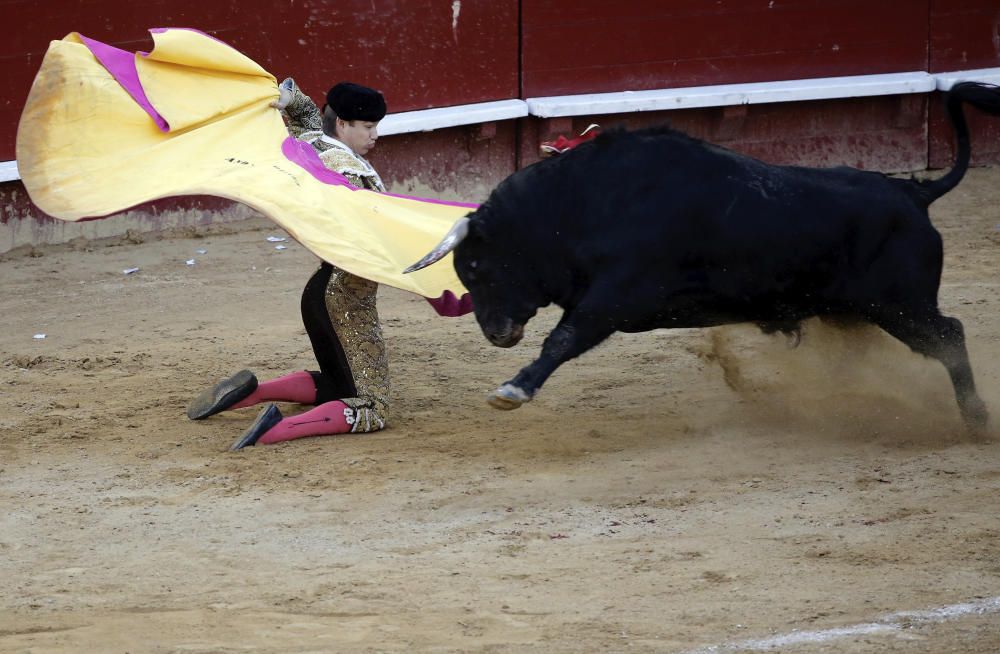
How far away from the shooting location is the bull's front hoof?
3775 mm

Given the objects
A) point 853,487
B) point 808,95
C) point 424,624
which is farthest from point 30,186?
point 808,95

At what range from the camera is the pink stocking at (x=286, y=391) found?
15.2ft

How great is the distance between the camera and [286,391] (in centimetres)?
468

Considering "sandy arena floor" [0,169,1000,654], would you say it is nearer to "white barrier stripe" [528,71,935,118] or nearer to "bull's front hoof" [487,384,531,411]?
"bull's front hoof" [487,384,531,411]

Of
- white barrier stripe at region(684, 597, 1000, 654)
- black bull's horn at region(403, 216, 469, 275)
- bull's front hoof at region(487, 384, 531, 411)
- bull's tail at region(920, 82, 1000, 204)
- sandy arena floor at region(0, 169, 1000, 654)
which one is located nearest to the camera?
white barrier stripe at region(684, 597, 1000, 654)

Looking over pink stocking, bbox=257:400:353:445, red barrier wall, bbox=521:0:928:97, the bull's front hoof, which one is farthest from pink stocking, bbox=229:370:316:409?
red barrier wall, bbox=521:0:928:97

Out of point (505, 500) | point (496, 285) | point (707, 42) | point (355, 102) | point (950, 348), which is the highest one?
point (355, 102)

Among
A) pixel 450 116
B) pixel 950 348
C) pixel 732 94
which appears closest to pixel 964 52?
pixel 732 94

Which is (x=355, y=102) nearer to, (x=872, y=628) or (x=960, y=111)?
(x=960, y=111)

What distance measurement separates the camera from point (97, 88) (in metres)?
4.42

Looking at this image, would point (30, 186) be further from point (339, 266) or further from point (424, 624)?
point (424, 624)

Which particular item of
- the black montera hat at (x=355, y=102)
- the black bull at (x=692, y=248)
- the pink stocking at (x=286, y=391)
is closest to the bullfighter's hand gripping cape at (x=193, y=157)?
the black montera hat at (x=355, y=102)

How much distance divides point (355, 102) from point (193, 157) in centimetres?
52

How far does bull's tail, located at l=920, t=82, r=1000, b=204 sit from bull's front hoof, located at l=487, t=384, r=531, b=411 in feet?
4.50
